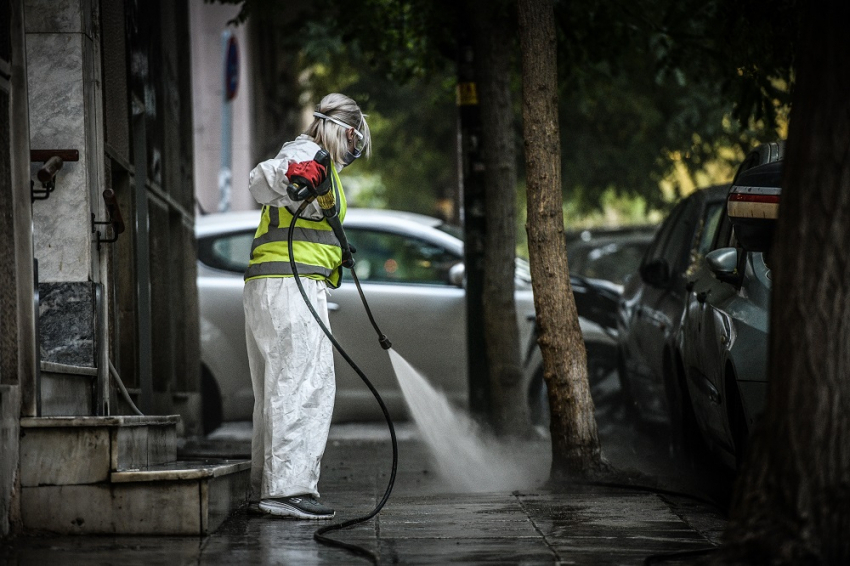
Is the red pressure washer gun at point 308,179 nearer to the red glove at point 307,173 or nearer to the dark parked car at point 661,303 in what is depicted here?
the red glove at point 307,173

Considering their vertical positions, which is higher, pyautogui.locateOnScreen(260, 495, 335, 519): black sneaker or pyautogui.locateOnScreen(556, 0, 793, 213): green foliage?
pyautogui.locateOnScreen(556, 0, 793, 213): green foliage

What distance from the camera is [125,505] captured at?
5051 millimetres

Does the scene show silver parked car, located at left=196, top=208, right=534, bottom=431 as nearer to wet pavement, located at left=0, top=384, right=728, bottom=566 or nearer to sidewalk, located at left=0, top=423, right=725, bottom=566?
wet pavement, located at left=0, top=384, right=728, bottom=566

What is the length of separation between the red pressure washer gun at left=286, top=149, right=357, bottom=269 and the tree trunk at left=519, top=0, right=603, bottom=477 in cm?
153

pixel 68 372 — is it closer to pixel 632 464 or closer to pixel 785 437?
pixel 785 437

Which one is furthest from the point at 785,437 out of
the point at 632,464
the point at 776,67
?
the point at 776,67

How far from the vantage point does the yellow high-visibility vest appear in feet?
18.8

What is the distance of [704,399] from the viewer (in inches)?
269

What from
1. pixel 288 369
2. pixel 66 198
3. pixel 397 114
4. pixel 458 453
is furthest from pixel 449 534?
pixel 397 114

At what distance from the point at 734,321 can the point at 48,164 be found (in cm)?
327

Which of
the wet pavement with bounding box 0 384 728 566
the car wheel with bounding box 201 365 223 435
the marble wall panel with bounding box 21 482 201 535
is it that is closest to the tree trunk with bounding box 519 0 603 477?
the wet pavement with bounding box 0 384 728 566

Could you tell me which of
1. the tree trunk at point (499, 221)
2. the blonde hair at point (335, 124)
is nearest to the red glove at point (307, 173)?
the blonde hair at point (335, 124)

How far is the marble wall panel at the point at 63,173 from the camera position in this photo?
19.8ft

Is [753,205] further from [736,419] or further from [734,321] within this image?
[736,419]
